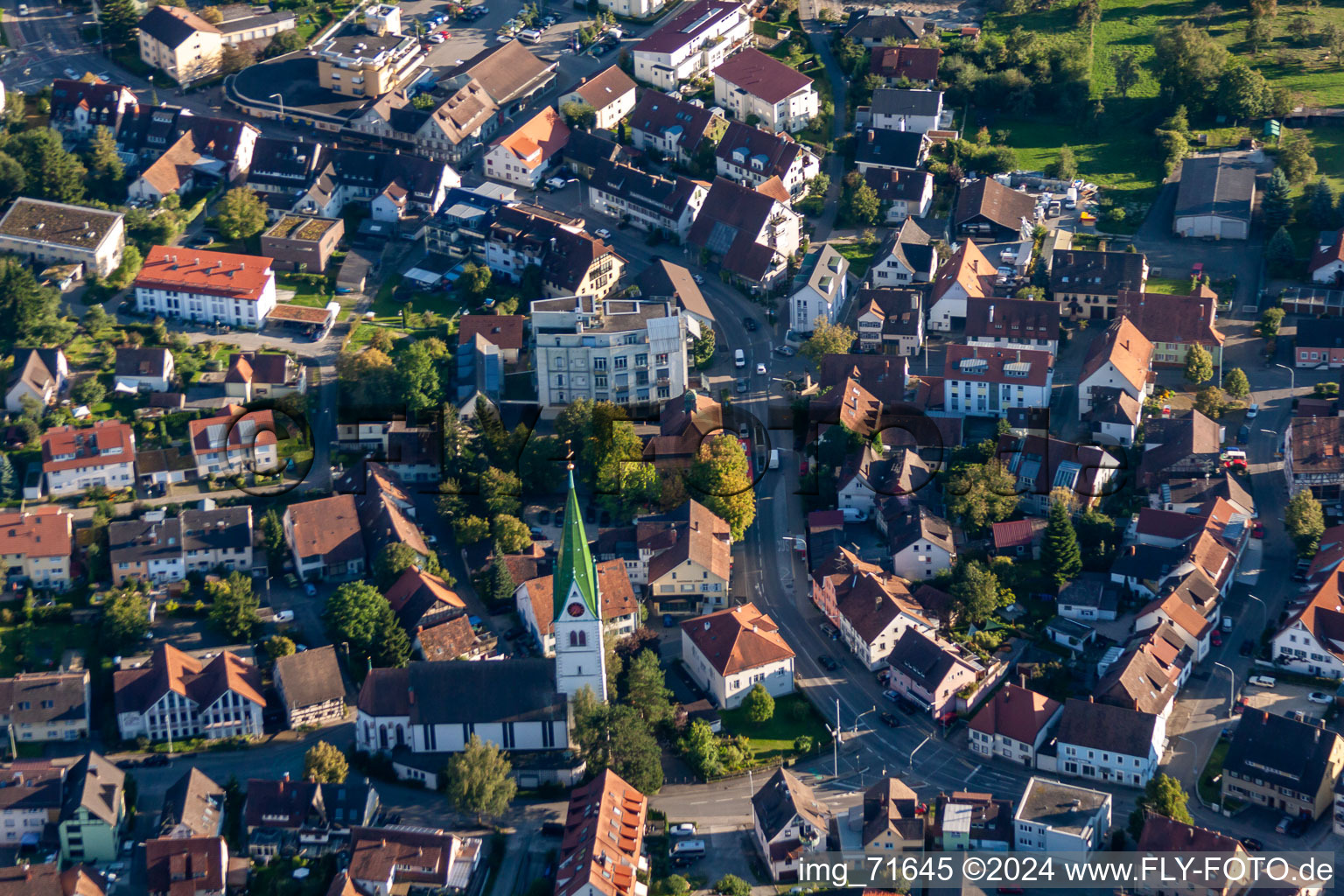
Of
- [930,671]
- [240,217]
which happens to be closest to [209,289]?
[240,217]

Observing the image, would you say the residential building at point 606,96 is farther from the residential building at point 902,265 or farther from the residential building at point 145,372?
the residential building at point 145,372

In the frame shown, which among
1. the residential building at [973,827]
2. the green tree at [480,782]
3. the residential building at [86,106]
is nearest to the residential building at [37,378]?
the residential building at [86,106]

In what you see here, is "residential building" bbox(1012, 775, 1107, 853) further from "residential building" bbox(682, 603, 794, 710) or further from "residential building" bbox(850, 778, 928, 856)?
"residential building" bbox(682, 603, 794, 710)

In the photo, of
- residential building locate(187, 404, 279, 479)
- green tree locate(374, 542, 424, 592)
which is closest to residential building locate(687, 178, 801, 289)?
residential building locate(187, 404, 279, 479)

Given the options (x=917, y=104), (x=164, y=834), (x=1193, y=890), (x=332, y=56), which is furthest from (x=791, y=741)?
(x=332, y=56)

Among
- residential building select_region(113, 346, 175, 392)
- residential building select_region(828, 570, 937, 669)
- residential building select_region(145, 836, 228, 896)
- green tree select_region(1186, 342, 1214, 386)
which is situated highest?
green tree select_region(1186, 342, 1214, 386)

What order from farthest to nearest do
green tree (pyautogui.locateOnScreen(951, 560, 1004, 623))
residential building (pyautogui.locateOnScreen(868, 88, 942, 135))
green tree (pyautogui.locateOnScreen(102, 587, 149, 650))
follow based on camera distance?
residential building (pyautogui.locateOnScreen(868, 88, 942, 135))
green tree (pyautogui.locateOnScreen(951, 560, 1004, 623))
green tree (pyautogui.locateOnScreen(102, 587, 149, 650))
